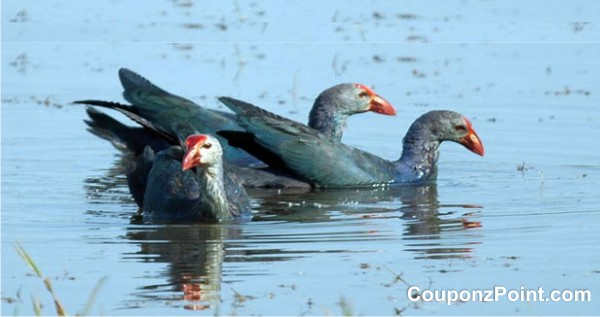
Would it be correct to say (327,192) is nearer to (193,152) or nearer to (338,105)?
(338,105)

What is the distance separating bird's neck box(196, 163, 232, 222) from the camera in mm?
11906

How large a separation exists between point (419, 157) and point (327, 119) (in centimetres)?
90

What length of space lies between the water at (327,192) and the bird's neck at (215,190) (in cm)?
22

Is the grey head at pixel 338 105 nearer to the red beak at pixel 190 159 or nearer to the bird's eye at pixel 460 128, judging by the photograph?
the bird's eye at pixel 460 128

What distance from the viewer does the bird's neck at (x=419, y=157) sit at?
46.9 ft

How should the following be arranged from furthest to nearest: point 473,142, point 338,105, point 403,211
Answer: point 338,105, point 473,142, point 403,211

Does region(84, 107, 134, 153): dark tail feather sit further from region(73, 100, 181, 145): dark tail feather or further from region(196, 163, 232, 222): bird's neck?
region(196, 163, 232, 222): bird's neck

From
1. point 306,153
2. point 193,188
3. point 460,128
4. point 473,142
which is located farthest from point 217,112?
point 193,188

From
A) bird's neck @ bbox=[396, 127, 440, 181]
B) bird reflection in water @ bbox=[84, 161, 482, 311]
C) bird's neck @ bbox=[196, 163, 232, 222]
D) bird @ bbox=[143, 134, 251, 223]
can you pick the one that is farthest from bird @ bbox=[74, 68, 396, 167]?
bird's neck @ bbox=[196, 163, 232, 222]

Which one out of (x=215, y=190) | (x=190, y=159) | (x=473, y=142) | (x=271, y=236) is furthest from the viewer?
(x=473, y=142)

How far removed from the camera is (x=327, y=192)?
13.8 m

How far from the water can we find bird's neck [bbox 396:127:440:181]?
17 cm

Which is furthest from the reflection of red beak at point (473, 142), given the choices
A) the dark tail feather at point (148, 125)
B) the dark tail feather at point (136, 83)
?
the dark tail feather at point (136, 83)

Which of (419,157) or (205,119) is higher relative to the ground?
(205,119)
